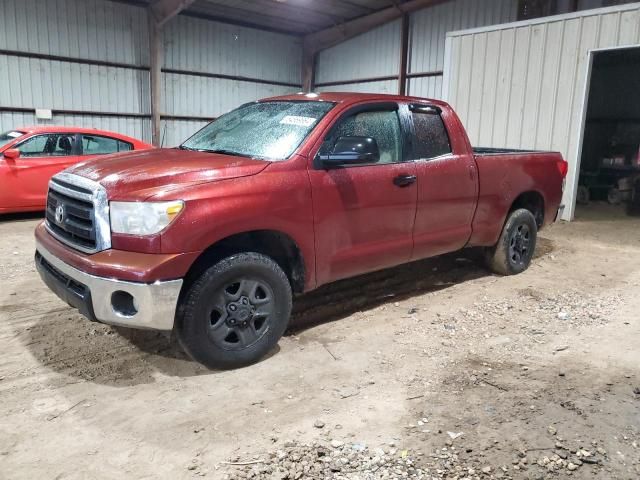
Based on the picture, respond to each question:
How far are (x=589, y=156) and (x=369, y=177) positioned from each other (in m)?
13.2

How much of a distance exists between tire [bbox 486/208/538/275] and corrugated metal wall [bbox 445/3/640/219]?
4.04 metres

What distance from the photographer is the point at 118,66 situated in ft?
46.0

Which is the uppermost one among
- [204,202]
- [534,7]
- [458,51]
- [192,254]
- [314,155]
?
[534,7]

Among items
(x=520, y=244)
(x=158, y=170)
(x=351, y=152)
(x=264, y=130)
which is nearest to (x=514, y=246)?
(x=520, y=244)

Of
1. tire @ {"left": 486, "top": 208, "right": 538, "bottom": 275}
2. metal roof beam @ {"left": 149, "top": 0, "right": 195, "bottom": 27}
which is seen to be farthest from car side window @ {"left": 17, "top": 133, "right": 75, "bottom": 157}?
tire @ {"left": 486, "top": 208, "right": 538, "bottom": 275}

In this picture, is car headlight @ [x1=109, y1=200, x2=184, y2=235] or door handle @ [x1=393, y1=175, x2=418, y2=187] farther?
door handle @ [x1=393, y1=175, x2=418, y2=187]

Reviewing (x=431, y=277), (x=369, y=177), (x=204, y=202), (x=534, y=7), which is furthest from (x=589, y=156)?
(x=204, y=202)

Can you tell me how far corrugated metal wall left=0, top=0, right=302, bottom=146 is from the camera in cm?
1247

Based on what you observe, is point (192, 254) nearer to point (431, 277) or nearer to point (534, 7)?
point (431, 277)

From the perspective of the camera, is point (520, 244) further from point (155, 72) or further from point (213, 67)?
point (213, 67)

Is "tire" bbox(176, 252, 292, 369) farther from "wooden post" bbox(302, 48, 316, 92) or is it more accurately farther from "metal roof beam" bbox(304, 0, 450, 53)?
"wooden post" bbox(302, 48, 316, 92)

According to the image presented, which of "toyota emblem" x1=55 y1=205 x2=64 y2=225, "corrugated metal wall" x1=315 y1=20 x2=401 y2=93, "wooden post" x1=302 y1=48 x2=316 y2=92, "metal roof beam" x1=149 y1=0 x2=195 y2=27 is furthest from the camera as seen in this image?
"wooden post" x1=302 y1=48 x2=316 y2=92

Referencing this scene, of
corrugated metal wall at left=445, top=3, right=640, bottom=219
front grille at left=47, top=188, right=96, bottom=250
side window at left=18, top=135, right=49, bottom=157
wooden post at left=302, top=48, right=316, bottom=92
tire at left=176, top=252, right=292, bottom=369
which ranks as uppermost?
wooden post at left=302, top=48, right=316, bottom=92

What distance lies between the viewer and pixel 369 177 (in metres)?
3.95
